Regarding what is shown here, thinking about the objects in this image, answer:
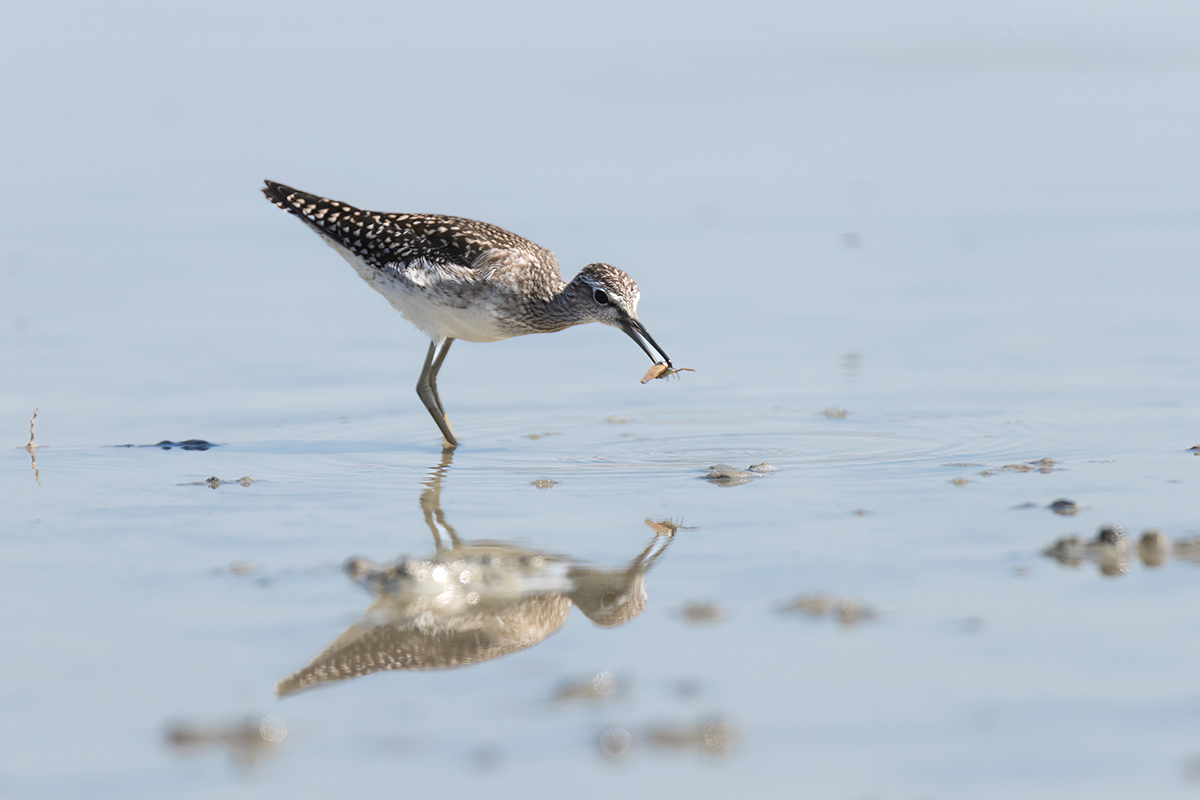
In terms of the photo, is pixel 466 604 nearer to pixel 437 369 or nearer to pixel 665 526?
pixel 665 526

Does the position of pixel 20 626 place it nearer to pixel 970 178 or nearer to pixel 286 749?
pixel 286 749

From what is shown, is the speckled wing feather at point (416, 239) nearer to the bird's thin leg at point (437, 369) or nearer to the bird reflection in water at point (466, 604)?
the bird's thin leg at point (437, 369)

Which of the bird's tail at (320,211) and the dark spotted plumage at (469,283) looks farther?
the bird's tail at (320,211)

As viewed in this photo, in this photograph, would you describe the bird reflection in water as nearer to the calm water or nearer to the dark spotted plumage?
the calm water

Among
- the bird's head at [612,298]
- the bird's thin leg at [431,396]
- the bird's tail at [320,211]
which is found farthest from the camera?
the bird's tail at [320,211]

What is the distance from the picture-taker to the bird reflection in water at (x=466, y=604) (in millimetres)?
4555

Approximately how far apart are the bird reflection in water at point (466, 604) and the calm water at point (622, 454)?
0.8 inches

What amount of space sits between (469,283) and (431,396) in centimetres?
64

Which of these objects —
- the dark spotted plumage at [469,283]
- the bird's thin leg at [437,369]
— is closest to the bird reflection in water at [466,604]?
the bird's thin leg at [437,369]

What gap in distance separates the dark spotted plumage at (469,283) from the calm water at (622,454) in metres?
0.44

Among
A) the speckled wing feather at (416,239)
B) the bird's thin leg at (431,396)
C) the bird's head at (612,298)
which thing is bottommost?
the bird's thin leg at (431,396)

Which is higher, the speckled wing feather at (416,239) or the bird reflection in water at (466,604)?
the speckled wing feather at (416,239)

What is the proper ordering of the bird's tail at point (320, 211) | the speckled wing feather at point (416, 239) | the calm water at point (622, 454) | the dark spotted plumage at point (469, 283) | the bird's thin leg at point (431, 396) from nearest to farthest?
the calm water at point (622, 454), the bird's thin leg at point (431, 396), the dark spotted plumage at point (469, 283), the speckled wing feather at point (416, 239), the bird's tail at point (320, 211)

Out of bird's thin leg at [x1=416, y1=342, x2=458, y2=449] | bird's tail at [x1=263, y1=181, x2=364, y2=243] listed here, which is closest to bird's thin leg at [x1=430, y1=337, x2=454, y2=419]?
bird's thin leg at [x1=416, y1=342, x2=458, y2=449]
